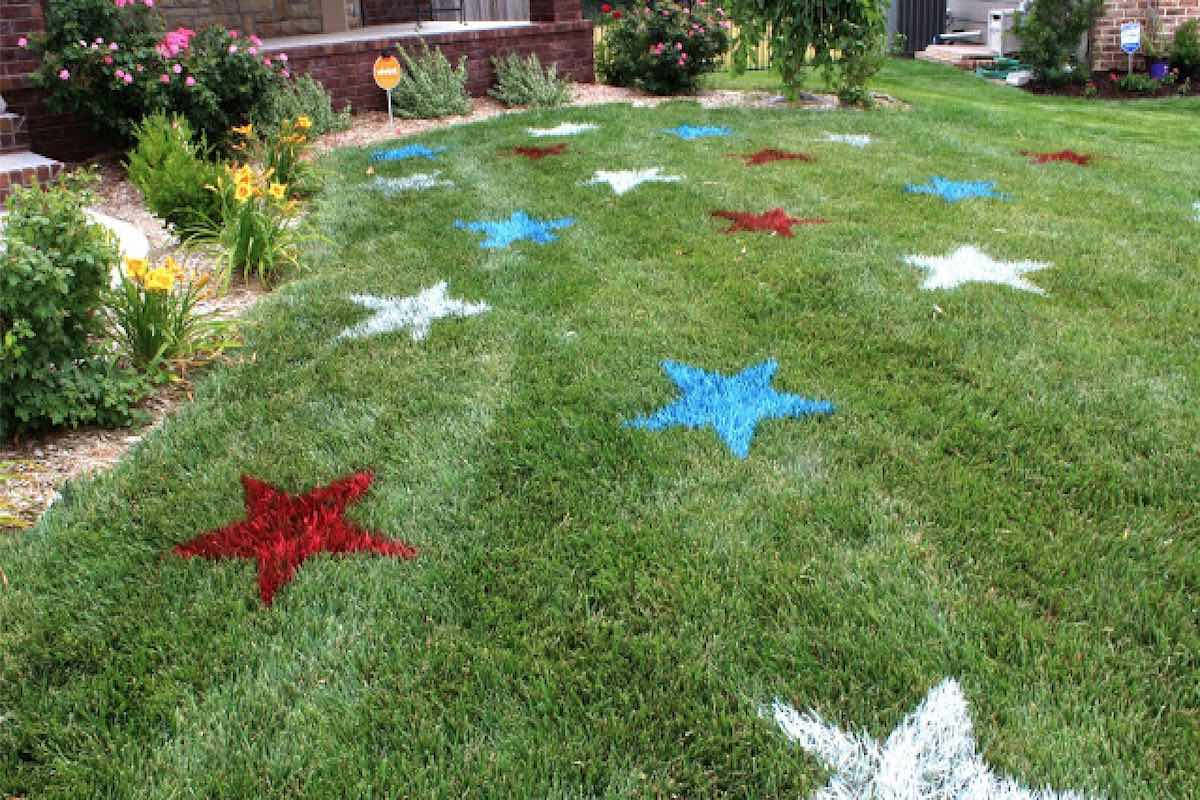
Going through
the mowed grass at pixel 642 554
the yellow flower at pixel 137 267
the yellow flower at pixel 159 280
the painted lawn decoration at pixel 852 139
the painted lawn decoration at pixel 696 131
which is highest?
the painted lawn decoration at pixel 696 131

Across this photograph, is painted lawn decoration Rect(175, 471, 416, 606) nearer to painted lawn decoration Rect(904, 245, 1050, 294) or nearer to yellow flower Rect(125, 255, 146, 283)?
yellow flower Rect(125, 255, 146, 283)

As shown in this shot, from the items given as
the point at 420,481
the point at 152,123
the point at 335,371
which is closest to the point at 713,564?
the point at 420,481

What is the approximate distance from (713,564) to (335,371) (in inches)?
67.1

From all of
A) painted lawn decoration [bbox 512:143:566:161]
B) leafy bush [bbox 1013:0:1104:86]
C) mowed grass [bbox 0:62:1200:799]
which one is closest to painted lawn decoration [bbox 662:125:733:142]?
painted lawn decoration [bbox 512:143:566:161]

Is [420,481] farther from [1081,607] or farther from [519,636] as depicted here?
[1081,607]

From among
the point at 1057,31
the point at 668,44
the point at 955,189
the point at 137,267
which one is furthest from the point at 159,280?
the point at 1057,31

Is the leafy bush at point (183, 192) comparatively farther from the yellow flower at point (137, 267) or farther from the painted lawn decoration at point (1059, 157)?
the painted lawn decoration at point (1059, 157)

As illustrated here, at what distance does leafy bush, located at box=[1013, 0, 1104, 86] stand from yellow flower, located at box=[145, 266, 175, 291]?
11.3 meters

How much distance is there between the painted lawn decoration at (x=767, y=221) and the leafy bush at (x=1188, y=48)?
8.92 metres

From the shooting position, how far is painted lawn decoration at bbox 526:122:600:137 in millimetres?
7391

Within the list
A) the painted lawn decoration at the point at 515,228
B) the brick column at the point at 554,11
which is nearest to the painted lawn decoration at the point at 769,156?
the painted lawn decoration at the point at 515,228

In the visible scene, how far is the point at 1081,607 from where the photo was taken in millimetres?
1941

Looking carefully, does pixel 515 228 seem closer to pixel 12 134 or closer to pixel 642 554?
pixel 642 554

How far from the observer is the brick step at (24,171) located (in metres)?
5.54
